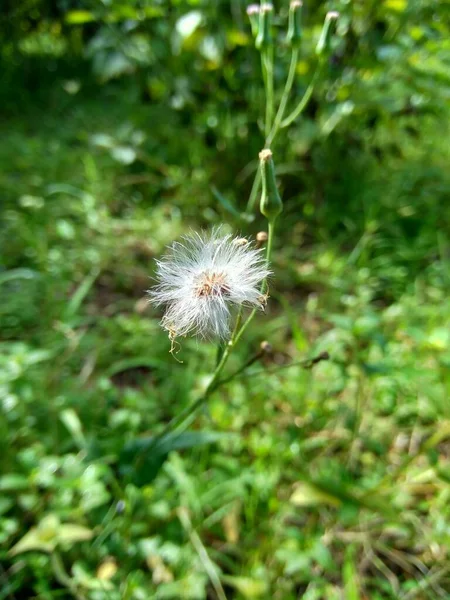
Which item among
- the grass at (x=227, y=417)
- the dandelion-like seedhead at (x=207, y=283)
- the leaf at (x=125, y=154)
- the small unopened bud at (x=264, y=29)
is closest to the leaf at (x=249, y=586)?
the grass at (x=227, y=417)

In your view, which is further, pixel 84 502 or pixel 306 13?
pixel 306 13

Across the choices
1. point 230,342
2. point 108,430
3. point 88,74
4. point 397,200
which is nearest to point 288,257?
point 397,200

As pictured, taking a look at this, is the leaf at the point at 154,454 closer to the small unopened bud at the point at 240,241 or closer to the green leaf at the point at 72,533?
the green leaf at the point at 72,533

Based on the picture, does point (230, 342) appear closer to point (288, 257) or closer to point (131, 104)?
point (288, 257)

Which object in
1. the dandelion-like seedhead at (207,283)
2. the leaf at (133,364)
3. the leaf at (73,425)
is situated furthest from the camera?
the leaf at (133,364)

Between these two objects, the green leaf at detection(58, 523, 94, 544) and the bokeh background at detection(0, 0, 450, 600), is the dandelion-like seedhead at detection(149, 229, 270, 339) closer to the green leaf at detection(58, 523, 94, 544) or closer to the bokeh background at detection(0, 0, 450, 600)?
the bokeh background at detection(0, 0, 450, 600)

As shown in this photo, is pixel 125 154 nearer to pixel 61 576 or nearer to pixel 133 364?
pixel 133 364

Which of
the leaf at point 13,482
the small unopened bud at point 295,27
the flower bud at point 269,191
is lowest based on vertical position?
the leaf at point 13,482
